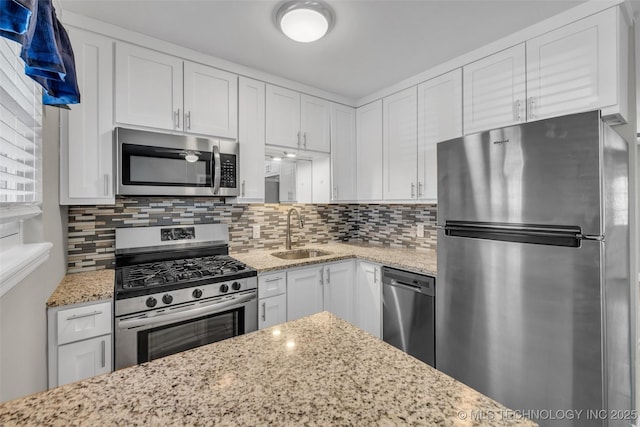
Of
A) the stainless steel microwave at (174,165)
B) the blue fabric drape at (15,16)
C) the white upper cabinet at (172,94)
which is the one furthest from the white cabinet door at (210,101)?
the blue fabric drape at (15,16)

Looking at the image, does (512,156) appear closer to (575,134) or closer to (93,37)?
(575,134)

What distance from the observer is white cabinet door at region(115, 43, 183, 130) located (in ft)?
6.36

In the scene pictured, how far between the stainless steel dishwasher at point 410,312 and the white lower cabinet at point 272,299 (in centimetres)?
82

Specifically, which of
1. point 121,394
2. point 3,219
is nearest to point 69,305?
point 3,219

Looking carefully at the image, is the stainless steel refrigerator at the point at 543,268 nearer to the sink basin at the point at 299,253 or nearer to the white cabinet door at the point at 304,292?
the white cabinet door at the point at 304,292

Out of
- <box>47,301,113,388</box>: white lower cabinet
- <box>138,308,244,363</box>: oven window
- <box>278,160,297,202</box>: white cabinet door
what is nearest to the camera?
<box>47,301,113,388</box>: white lower cabinet

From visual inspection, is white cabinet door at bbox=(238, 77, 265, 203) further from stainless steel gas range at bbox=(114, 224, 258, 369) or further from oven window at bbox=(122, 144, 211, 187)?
stainless steel gas range at bbox=(114, 224, 258, 369)

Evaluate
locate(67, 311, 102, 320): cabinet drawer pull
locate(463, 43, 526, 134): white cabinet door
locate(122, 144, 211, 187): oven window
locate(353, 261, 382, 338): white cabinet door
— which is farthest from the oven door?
locate(463, 43, 526, 134): white cabinet door

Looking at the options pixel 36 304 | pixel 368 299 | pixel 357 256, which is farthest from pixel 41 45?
pixel 368 299

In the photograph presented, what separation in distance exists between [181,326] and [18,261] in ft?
3.33

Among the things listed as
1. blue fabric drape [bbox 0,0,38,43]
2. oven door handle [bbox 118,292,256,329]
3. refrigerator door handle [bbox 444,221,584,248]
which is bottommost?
oven door handle [bbox 118,292,256,329]

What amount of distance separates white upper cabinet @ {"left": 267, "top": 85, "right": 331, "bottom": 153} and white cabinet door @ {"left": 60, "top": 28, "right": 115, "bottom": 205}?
44.8 inches

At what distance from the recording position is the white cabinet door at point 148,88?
1938 mm

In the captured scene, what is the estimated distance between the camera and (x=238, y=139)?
2430 mm
